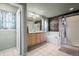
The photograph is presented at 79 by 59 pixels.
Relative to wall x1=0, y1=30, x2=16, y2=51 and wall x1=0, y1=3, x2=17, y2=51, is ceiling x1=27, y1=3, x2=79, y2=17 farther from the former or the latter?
wall x1=0, y1=30, x2=16, y2=51

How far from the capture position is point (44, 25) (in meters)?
2.35

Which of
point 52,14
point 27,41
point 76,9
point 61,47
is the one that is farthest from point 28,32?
point 76,9

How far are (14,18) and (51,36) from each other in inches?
42.6

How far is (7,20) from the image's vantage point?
98.0 inches

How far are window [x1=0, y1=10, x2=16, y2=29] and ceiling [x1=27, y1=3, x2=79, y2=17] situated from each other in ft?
2.06

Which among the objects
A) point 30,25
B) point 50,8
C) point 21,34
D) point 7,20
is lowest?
point 21,34

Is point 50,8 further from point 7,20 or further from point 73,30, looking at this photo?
point 7,20

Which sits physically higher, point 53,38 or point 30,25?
point 30,25

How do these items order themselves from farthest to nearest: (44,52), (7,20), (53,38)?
(7,20)
(53,38)
(44,52)

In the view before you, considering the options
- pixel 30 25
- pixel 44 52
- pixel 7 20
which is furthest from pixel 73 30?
pixel 7 20

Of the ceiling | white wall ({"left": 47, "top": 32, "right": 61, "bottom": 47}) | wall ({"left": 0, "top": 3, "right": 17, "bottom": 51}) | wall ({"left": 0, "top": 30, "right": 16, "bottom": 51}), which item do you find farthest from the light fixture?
wall ({"left": 0, "top": 30, "right": 16, "bottom": 51})

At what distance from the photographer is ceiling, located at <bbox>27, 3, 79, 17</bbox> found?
2066 millimetres

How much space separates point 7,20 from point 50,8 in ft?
3.86

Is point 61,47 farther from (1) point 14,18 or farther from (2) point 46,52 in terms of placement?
(1) point 14,18
